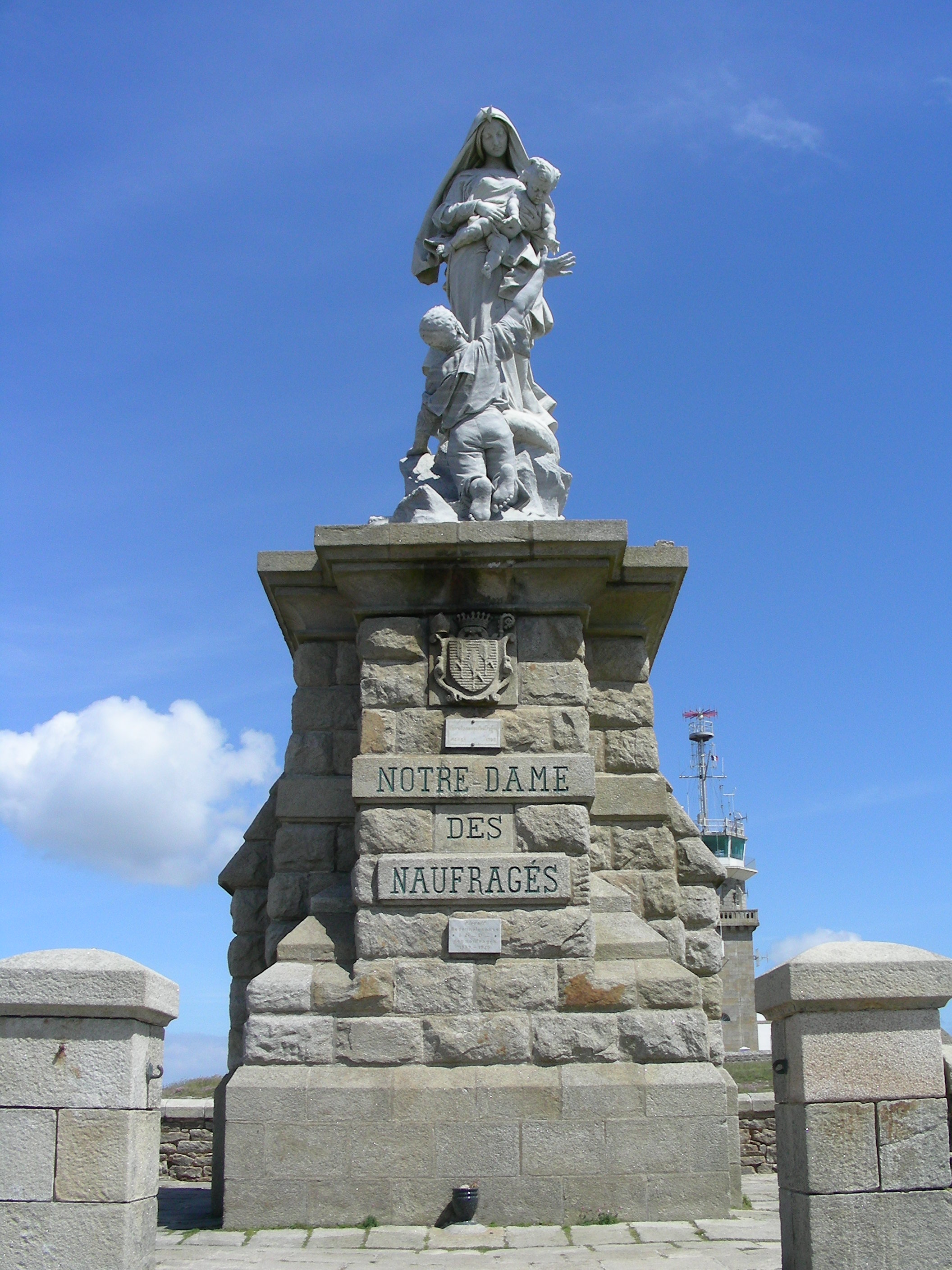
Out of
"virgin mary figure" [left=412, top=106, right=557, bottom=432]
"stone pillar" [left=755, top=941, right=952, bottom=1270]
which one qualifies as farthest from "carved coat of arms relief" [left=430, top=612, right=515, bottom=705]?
"stone pillar" [left=755, top=941, right=952, bottom=1270]

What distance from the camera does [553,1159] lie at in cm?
765

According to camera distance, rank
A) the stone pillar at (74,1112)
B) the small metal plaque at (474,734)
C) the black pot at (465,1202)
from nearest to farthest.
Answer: the stone pillar at (74,1112) < the black pot at (465,1202) < the small metal plaque at (474,734)

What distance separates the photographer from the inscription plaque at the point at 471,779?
8.33m

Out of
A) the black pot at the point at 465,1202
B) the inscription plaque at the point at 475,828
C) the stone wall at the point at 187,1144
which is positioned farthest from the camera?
the stone wall at the point at 187,1144

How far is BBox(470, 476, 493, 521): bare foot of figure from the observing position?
9125mm

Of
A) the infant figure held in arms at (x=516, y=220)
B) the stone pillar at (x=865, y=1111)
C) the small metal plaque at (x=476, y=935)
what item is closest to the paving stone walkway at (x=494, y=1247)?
the stone pillar at (x=865, y=1111)

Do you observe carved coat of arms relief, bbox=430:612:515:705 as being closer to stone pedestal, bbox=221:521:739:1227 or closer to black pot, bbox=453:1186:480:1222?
stone pedestal, bbox=221:521:739:1227

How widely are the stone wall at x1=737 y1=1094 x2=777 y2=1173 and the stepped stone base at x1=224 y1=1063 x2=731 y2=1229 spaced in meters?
4.01

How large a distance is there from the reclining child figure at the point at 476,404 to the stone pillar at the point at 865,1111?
4.44 metres

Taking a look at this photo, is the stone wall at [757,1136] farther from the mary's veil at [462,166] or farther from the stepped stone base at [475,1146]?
the mary's veil at [462,166]

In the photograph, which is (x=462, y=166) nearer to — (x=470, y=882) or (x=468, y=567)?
(x=468, y=567)

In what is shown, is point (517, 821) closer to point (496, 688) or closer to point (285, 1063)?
point (496, 688)

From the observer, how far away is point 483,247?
1042cm

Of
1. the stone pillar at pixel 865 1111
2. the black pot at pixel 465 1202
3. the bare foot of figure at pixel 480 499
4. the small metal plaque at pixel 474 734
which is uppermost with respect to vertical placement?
the bare foot of figure at pixel 480 499
